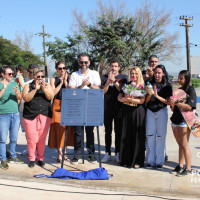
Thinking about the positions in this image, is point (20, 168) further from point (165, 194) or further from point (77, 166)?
point (165, 194)

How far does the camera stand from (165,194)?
4.30m

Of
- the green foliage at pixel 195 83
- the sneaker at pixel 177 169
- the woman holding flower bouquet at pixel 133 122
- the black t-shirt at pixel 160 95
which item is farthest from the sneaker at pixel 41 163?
the green foliage at pixel 195 83

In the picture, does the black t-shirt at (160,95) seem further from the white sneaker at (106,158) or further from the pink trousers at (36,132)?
the pink trousers at (36,132)

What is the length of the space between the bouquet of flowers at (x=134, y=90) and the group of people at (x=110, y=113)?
0.18ft

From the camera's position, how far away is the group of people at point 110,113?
5.43 m

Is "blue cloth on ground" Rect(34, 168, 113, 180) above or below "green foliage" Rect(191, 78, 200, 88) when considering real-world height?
below

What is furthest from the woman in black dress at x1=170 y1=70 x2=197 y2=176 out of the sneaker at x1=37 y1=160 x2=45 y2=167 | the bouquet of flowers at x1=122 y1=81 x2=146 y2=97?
the sneaker at x1=37 y1=160 x2=45 y2=167

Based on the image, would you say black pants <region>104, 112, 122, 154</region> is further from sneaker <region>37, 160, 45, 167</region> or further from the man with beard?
sneaker <region>37, 160, 45, 167</region>

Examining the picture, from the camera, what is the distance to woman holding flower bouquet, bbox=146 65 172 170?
5379 mm

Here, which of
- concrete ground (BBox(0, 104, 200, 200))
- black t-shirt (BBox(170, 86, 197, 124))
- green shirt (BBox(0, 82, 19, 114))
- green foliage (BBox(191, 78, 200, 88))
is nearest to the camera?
concrete ground (BBox(0, 104, 200, 200))

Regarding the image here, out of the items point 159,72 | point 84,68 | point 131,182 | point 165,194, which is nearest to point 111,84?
point 84,68

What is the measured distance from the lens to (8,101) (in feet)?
18.8

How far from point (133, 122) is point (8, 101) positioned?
240 cm

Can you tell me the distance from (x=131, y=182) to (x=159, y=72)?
198cm
